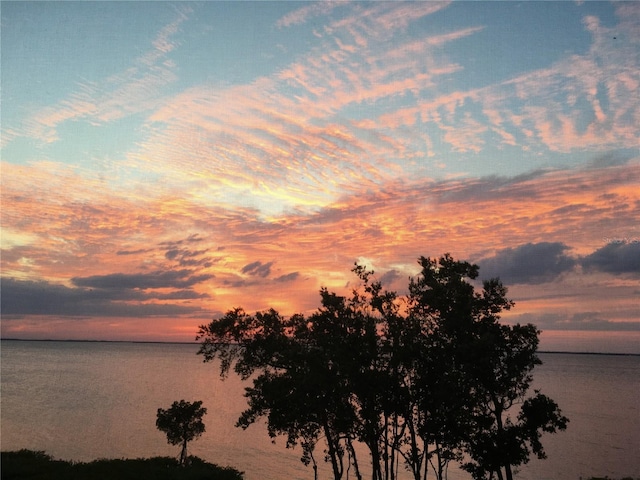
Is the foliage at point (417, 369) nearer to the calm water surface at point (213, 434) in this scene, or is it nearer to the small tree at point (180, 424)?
the small tree at point (180, 424)

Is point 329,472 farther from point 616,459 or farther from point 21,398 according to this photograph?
point 21,398

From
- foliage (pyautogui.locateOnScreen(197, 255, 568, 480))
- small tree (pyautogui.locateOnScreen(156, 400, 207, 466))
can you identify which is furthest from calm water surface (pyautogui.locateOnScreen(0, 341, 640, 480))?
foliage (pyautogui.locateOnScreen(197, 255, 568, 480))

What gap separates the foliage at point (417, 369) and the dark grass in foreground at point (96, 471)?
51.1 feet

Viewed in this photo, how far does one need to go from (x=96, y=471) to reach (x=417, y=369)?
33033 mm

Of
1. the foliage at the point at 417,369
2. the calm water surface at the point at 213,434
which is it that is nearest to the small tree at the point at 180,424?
the calm water surface at the point at 213,434

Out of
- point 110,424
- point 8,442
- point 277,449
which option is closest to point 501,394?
point 277,449

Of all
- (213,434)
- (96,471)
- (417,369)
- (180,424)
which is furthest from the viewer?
(213,434)

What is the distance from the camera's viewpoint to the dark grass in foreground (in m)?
38.4

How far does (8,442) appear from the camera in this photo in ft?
213

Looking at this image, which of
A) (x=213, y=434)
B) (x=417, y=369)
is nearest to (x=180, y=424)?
(x=213, y=434)

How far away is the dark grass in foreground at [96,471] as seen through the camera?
38.4m

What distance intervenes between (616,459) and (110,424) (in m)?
91.2

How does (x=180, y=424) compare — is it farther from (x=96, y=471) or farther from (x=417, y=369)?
(x=417, y=369)

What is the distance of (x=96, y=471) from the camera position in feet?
139
